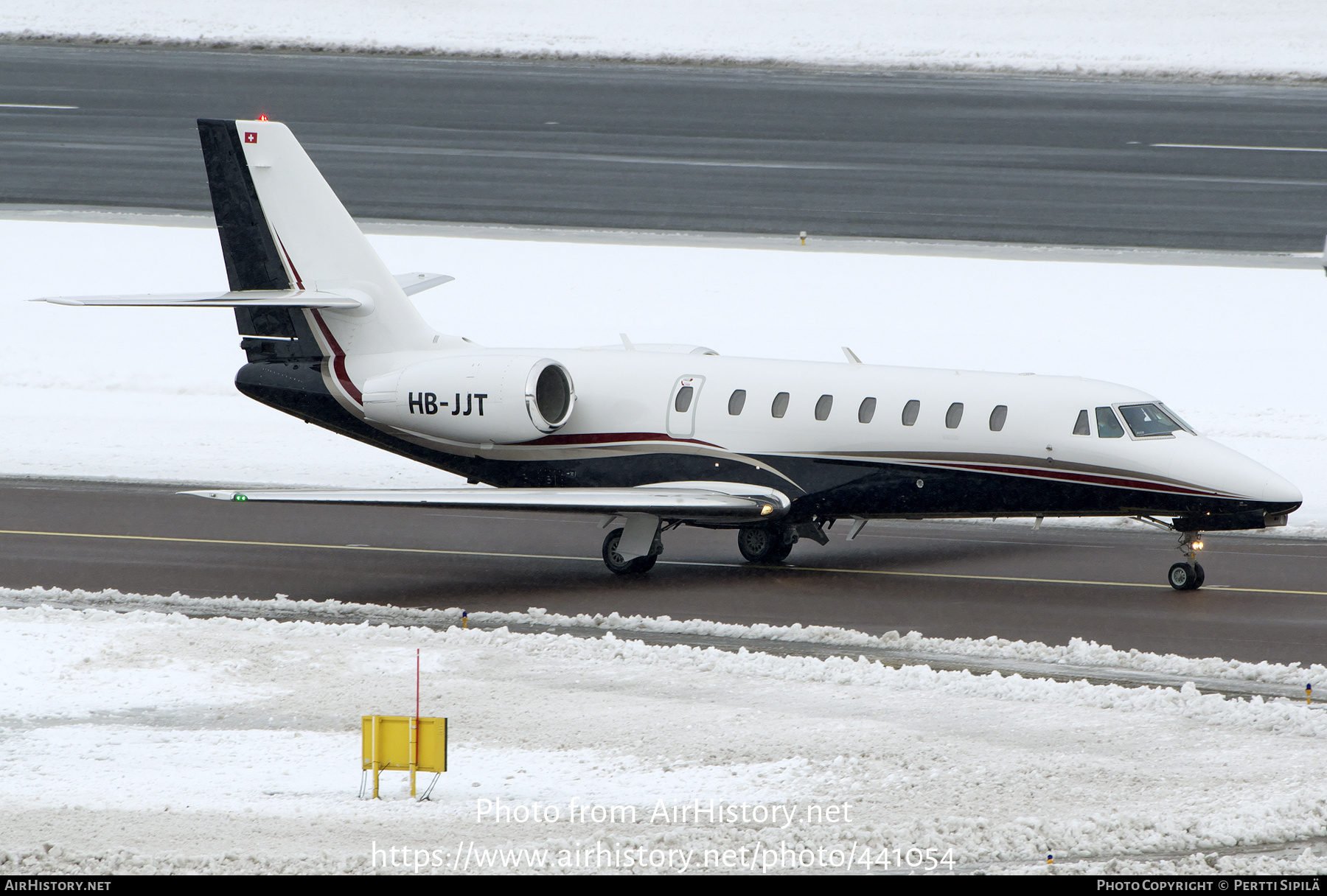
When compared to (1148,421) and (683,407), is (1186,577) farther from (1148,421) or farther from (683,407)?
(683,407)

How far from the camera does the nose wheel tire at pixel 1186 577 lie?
1859cm

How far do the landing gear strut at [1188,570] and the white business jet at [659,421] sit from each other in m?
0.02

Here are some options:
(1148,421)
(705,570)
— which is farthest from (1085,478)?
(705,570)

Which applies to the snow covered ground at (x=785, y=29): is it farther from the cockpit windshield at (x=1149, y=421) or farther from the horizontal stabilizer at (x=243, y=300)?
the cockpit windshield at (x=1149, y=421)

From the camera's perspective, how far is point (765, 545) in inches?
808

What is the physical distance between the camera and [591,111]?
43.9 metres

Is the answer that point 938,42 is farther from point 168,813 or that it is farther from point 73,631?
point 168,813

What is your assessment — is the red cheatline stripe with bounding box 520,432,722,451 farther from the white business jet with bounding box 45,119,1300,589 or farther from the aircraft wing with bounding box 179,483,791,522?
the aircraft wing with bounding box 179,483,791,522

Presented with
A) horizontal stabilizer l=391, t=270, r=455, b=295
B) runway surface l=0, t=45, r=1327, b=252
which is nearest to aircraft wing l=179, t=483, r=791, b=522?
horizontal stabilizer l=391, t=270, r=455, b=295

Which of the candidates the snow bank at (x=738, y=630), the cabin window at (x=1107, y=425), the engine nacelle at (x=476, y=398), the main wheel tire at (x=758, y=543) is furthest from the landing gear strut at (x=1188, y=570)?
the engine nacelle at (x=476, y=398)

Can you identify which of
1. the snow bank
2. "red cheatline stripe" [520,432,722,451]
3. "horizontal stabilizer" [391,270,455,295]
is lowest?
the snow bank

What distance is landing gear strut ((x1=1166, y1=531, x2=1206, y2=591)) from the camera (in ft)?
61.0

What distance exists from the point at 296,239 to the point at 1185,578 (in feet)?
37.2

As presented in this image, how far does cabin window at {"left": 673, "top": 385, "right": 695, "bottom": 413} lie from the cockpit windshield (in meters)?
4.82
